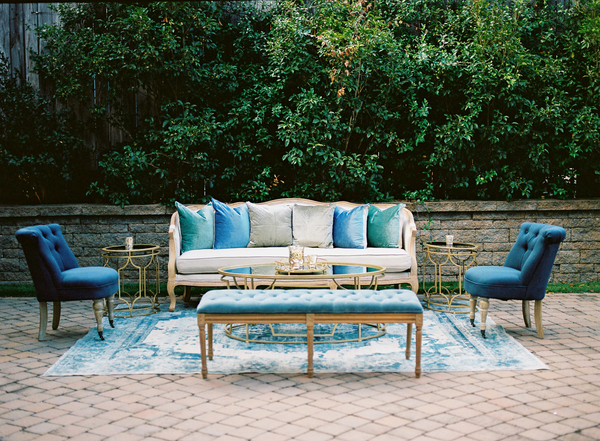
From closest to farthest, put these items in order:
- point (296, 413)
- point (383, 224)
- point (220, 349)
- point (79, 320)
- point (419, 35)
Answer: point (296, 413), point (220, 349), point (79, 320), point (383, 224), point (419, 35)

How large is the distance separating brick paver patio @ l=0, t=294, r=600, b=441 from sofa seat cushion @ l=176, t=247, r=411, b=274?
1.65 metres

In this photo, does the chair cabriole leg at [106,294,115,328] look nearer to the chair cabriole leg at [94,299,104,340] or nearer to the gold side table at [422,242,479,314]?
the chair cabriole leg at [94,299,104,340]

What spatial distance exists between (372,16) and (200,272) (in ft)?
10.9

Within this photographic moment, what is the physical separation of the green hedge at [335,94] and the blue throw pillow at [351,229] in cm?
51

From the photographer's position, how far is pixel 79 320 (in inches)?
196

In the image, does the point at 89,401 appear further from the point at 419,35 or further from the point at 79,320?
the point at 419,35

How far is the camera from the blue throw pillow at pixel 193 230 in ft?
18.4

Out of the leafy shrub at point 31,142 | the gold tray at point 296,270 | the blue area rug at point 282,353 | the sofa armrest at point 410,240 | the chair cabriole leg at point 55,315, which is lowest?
the blue area rug at point 282,353

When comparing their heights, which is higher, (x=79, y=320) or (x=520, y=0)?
(x=520, y=0)

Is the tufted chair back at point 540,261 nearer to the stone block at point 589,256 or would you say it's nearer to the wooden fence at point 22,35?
the stone block at point 589,256

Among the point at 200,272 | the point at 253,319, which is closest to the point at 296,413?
the point at 253,319

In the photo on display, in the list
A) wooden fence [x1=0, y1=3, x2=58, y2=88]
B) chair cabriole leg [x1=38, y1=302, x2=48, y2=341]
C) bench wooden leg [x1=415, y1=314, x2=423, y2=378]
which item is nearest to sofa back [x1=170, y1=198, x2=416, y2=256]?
chair cabriole leg [x1=38, y1=302, x2=48, y2=341]

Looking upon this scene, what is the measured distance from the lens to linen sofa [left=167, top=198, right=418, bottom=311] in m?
5.36

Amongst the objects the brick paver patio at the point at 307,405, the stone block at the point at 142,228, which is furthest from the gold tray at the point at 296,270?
the stone block at the point at 142,228
